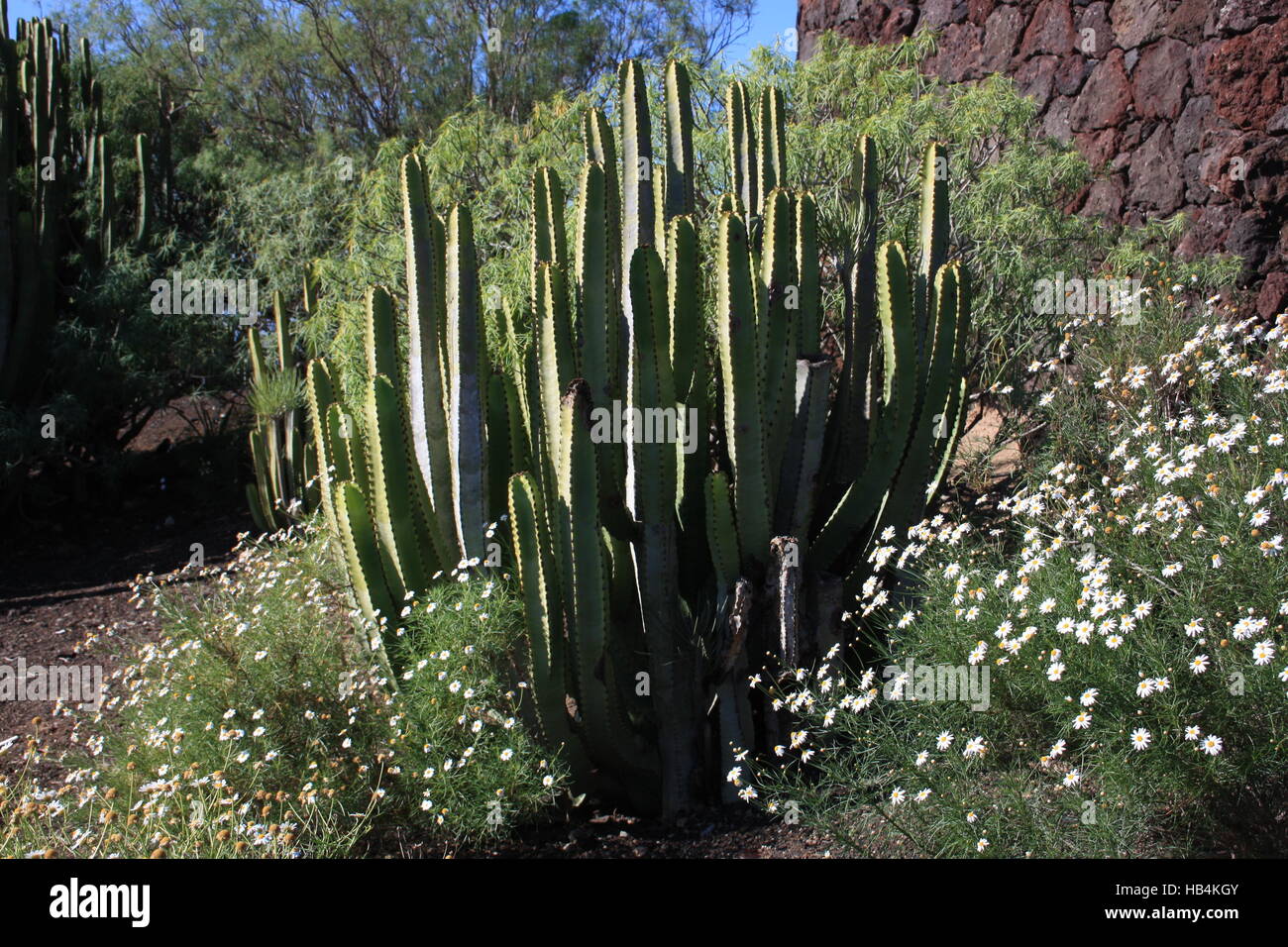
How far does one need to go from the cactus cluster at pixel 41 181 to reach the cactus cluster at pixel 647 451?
17.0 ft

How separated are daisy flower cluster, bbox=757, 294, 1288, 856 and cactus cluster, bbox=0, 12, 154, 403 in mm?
6937

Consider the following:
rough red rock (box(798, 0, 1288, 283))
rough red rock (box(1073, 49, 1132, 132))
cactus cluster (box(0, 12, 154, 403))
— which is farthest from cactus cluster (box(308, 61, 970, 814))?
cactus cluster (box(0, 12, 154, 403))

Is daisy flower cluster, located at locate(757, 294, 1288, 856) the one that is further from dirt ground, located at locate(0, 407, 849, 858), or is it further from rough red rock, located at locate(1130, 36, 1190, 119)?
rough red rock, located at locate(1130, 36, 1190, 119)

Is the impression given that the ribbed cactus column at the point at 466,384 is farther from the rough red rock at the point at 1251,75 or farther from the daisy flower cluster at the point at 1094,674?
the rough red rock at the point at 1251,75

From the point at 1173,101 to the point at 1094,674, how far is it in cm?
546

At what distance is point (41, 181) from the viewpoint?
8344mm

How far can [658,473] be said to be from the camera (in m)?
3.51

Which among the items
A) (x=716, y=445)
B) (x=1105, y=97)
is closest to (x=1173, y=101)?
(x=1105, y=97)

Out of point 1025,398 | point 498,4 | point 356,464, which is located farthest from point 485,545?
point 498,4

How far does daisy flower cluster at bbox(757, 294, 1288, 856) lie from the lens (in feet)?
8.77

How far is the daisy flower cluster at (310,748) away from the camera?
3197 mm

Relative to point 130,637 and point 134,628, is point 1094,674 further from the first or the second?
point 134,628
